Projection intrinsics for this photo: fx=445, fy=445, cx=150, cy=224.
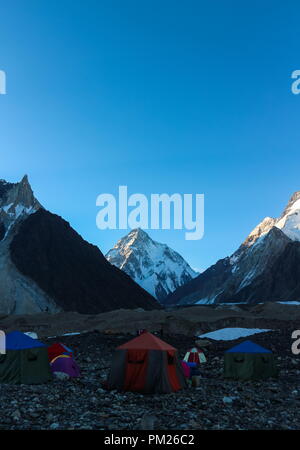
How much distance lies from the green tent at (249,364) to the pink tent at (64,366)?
643 cm

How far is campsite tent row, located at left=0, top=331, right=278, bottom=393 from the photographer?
14.7 metres

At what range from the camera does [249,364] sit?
18531 mm

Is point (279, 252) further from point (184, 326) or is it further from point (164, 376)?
point (164, 376)

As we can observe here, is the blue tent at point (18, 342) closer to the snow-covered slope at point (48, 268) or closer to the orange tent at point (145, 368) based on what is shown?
the orange tent at point (145, 368)

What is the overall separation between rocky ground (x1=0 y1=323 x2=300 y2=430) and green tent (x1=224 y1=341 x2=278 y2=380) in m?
0.46

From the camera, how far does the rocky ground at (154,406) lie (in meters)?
10.5

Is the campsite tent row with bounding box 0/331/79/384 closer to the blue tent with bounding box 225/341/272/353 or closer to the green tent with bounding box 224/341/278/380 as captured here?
the green tent with bounding box 224/341/278/380

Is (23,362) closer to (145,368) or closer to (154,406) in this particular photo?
(145,368)

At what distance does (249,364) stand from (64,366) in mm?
7626

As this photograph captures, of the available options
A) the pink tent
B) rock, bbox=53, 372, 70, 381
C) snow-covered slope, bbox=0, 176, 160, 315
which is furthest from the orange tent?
snow-covered slope, bbox=0, 176, 160, 315

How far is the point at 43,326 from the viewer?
49719mm

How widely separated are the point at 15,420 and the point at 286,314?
50526 millimetres

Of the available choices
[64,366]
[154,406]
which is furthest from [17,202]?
[154,406]
